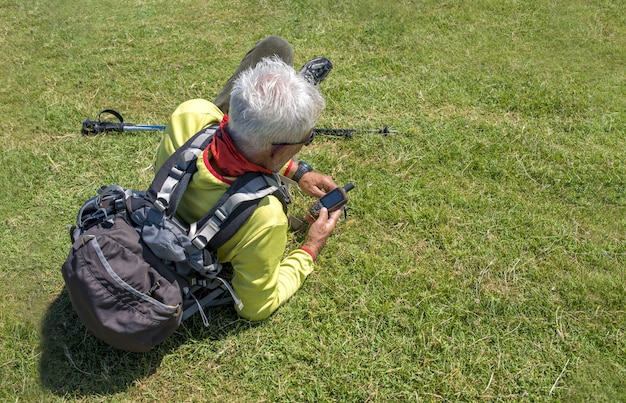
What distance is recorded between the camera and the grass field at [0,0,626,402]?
3.66m

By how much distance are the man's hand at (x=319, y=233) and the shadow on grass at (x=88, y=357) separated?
85 centimetres

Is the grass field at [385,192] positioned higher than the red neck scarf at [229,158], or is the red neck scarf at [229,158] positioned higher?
the red neck scarf at [229,158]

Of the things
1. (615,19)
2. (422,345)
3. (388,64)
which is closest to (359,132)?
(388,64)

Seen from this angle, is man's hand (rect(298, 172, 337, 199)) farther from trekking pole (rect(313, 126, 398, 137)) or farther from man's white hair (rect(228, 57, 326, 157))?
→ man's white hair (rect(228, 57, 326, 157))

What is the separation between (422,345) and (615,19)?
594cm

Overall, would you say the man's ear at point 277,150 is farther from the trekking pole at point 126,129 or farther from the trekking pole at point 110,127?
the trekking pole at point 110,127

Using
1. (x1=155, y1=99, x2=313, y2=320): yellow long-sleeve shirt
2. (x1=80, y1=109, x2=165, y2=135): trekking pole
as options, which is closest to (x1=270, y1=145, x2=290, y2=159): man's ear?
(x1=155, y1=99, x2=313, y2=320): yellow long-sleeve shirt

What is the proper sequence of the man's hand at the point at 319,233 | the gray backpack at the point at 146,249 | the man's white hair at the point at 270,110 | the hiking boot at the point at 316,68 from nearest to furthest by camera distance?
the man's white hair at the point at 270,110 → the gray backpack at the point at 146,249 → the man's hand at the point at 319,233 → the hiking boot at the point at 316,68

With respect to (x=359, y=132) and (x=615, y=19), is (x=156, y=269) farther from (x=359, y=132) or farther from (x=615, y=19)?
(x=615, y=19)

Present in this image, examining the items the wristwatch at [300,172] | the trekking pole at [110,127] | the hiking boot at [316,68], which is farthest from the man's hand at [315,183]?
the trekking pole at [110,127]

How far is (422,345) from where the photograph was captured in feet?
12.5

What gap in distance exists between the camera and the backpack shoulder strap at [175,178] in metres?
3.04

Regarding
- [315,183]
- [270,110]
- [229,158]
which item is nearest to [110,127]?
[315,183]

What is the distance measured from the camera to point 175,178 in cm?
309
